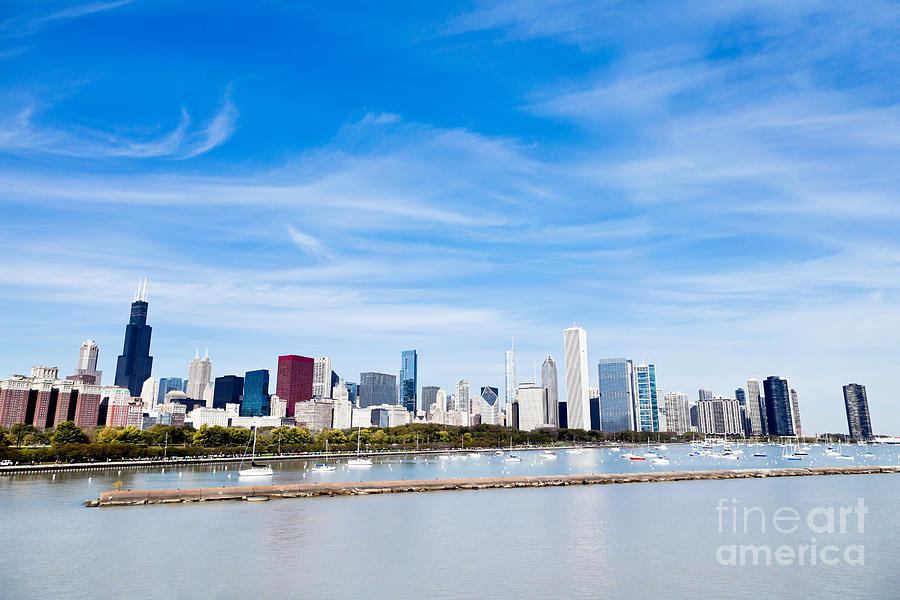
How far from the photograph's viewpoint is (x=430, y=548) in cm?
4653

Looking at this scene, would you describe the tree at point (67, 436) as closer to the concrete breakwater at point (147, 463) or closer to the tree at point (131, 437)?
the tree at point (131, 437)

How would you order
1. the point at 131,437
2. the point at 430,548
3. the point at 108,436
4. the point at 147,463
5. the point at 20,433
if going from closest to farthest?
1. the point at 430,548
2. the point at 147,463
3. the point at 108,436
4. the point at 131,437
5. the point at 20,433

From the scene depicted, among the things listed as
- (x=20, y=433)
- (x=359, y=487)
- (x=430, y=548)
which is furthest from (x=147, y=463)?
(x=430, y=548)

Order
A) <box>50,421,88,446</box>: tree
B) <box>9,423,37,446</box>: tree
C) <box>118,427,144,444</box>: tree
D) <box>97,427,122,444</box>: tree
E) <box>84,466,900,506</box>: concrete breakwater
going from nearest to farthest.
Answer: <box>84,466,900,506</box>: concrete breakwater
<box>50,421,88,446</box>: tree
<box>97,427,122,444</box>: tree
<box>118,427,144,444</box>: tree
<box>9,423,37,446</box>: tree

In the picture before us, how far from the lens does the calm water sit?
119 ft

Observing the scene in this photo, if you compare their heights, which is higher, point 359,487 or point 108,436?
point 108,436

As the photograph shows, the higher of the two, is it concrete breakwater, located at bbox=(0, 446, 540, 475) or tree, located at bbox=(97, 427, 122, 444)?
tree, located at bbox=(97, 427, 122, 444)

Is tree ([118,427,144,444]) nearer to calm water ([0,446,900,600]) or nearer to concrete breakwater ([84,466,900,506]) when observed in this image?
calm water ([0,446,900,600])

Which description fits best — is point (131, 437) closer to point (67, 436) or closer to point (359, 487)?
point (67, 436)

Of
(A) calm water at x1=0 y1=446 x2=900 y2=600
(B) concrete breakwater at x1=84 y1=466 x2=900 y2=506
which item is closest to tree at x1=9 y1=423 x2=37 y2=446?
(A) calm water at x1=0 y1=446 x2=900 y2=600

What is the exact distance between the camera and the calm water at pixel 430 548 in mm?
36188

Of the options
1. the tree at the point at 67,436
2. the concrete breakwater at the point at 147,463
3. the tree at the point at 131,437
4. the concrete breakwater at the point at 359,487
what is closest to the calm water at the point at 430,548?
the concrete breakwater at the point at 359,487

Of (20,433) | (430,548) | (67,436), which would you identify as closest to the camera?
(430,548)

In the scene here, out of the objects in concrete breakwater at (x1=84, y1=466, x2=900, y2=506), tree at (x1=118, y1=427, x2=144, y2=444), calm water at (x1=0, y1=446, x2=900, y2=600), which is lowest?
calm water at (x1=0, y1=446, x2=900, y2=600)
